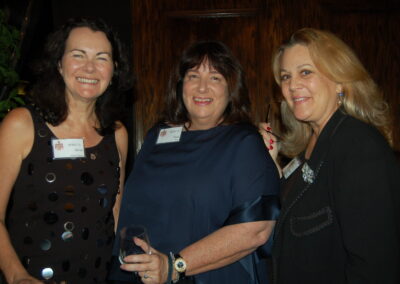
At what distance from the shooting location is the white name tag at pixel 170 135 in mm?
2145

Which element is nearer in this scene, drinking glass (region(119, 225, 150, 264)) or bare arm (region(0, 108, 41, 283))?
drinking glass (region(119, 225, 150, 264))

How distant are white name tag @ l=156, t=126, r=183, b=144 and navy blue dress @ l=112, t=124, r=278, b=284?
0.13 m

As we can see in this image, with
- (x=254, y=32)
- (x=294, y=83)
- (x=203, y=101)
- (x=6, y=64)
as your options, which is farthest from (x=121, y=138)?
(x=254, y=32)

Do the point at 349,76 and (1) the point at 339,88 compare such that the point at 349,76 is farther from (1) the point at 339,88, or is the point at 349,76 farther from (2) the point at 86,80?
(2) the point at 86,80

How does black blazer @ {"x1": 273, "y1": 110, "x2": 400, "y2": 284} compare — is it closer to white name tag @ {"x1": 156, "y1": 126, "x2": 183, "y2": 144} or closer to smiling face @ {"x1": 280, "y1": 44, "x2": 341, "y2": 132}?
smiling face @ {"x1": 280, "y1": 44, "x2": 341, "y2": 132}

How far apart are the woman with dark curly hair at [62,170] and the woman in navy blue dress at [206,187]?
0.57ft

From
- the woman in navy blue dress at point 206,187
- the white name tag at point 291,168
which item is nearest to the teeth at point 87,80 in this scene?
the woman in navy blue dress at point 206,187

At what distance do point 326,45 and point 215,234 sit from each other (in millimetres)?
1044

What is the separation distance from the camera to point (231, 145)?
1.87 meters

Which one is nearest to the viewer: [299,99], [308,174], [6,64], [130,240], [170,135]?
[130,240]

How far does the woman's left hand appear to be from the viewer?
1.31 m

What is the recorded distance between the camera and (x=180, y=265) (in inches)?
63.9

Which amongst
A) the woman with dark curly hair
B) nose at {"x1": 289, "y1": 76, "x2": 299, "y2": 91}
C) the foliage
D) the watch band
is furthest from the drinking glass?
the foliage

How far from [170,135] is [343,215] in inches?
46.4
